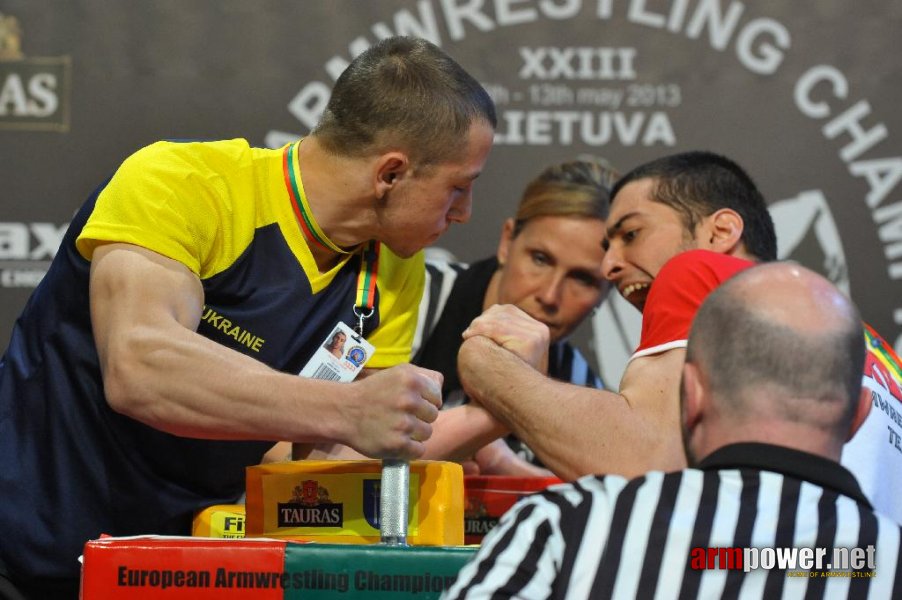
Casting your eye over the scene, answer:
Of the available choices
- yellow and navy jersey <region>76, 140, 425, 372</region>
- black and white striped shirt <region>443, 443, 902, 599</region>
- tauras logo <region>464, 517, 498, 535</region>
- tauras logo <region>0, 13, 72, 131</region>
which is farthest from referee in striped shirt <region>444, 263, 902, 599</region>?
tauras logo <region>0, 13, 72, 131</region>

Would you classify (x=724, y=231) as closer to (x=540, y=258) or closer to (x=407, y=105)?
(x=407, y=105)

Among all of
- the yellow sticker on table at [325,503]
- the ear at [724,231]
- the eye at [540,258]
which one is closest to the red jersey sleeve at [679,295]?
the ear at [724,231]

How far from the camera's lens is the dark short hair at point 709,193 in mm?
2197

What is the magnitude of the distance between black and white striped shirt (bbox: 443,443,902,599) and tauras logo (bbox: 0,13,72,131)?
2.43m

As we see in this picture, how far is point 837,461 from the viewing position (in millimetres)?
1094

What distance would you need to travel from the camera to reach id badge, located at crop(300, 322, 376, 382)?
6.42 ft

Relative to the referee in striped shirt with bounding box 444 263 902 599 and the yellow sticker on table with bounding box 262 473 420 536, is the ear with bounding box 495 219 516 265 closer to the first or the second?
the yellow sticker on table with bounding box 262 473 420 536

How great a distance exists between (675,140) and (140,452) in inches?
73.2

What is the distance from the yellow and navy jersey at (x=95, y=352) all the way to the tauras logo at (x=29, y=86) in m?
1.39

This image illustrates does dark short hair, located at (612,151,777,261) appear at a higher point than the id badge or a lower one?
higher

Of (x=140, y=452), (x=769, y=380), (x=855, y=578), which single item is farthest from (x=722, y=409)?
(x=140, y=452)

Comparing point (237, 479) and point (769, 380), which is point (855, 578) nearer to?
point (769, 380)

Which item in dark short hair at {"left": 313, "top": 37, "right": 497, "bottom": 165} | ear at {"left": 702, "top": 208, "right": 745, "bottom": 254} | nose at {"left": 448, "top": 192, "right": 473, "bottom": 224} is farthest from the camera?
ear at {"left": 702, "top": 208, "right": 745, "bottom": 254}

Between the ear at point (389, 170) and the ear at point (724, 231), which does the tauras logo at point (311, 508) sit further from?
the ear at point (724, 231)
